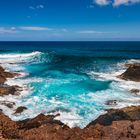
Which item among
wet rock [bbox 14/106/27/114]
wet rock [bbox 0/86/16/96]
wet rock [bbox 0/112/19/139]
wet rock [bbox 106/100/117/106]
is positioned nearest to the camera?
wet rock [bbox 0/112/19/139]

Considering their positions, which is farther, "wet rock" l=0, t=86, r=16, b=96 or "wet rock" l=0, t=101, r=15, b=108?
"wet rock" l=0, t=86, r=16, b=96


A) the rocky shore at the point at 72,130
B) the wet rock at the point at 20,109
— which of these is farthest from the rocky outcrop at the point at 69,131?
the wet rock at the point at 20,109

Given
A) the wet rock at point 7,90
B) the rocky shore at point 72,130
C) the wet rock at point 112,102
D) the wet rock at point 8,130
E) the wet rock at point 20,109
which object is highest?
the wet rock at point 8,130

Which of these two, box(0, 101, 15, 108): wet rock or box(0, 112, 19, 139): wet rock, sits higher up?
box(0, 112, 19, 139): wet rock

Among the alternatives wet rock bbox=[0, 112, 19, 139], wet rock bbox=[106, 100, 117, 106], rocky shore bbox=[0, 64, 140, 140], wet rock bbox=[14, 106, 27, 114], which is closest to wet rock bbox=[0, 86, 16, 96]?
wet rock bbox=[14, 106, 27, 114]

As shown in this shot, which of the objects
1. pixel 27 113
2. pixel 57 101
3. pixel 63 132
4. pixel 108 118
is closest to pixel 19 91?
pixel 57 101

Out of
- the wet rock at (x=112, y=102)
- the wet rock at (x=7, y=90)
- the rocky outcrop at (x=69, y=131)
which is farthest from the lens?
the wet rock at (x=7, y=90)

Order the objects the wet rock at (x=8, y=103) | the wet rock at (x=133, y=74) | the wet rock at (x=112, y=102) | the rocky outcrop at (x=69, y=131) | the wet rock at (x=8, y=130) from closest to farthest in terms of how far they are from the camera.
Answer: the wet rock at (x=8, y=130), the rocky outcrop at (x=69, y=131), the wet rock at (x=8, y=103), the wet rock at (x=112, y=102), the wet rock at (x=133, y=74)

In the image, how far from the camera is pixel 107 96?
87.1 feet

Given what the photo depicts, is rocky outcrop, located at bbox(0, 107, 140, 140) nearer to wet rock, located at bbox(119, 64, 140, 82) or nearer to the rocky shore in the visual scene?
the rocky shore

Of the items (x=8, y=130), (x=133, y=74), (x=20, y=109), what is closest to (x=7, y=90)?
(x=20, y=109)

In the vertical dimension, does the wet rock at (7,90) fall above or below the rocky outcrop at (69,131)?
below

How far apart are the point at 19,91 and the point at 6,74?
363 inches

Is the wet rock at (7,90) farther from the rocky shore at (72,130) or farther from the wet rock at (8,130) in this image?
the wet rock at (8,130)
